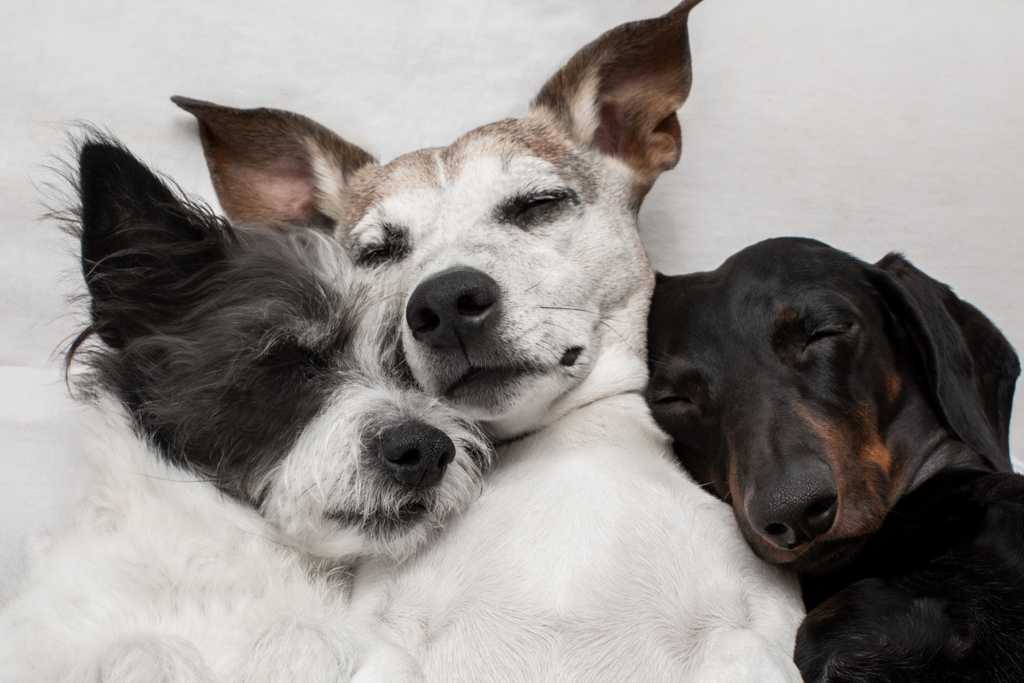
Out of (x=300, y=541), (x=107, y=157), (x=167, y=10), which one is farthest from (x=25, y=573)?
(x=167, y=10)

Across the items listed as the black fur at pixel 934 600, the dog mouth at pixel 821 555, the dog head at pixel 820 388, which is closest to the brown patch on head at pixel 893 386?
the dog head at pixel 820 388

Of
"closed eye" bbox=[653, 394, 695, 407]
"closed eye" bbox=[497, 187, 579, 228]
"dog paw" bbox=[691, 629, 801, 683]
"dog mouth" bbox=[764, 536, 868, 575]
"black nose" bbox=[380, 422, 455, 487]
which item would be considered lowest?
"dog paw" bbox=[691, 629, 801, 683]

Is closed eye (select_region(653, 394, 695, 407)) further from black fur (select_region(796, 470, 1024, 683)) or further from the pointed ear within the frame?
the pointed ear

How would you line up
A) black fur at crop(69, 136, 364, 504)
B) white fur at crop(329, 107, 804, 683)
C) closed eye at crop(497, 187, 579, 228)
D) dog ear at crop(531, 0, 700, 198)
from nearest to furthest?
white fur at crop(329, 107, 804, 683) → black fur at crop(69, 136, 364, 504) → closed eye at crop(497, 187, 579, 228) → dog ear at crop(531, 0, 700, 198)

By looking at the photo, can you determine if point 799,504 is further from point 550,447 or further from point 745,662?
point 550,447

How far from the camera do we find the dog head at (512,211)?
7.50ft

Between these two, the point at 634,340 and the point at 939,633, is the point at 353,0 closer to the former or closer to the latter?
the point at 634,340

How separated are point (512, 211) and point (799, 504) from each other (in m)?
1.13

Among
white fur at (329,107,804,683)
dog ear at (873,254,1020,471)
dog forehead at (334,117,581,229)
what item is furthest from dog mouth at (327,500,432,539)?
dog ear at (873,254,1020,471)

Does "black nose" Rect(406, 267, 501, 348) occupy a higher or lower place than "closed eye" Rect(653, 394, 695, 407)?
higher

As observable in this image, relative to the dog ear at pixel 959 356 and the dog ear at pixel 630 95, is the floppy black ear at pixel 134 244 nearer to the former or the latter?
the dog ear at pixel 630 95

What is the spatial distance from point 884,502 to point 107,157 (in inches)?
69.4

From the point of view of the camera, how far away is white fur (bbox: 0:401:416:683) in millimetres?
1959

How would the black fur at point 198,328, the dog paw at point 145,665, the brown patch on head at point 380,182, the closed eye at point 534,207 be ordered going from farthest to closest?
the brown patch on head at point 380,182 → the closed eye at point 534,207 → the black fur at point 198,328 → the dog paw at point 145,665
